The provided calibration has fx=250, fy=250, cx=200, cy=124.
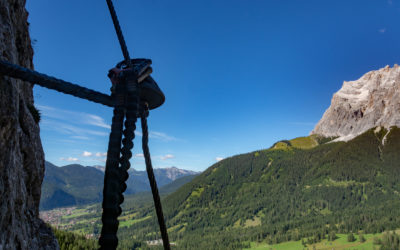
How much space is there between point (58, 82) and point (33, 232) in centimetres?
737

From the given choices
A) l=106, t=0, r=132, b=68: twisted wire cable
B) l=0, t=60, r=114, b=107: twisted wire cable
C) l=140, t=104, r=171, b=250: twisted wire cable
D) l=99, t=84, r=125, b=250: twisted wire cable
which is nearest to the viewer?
l=99, t=84, r=125, b=250: twisted wire cable

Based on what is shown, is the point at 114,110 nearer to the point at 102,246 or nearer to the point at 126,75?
the point at 126,75

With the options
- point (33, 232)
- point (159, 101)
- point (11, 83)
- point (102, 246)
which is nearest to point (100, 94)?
point (159, 101)

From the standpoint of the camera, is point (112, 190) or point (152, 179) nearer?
point (112, 190)

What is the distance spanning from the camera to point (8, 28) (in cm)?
536

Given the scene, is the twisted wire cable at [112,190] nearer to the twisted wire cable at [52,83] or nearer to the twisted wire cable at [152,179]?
the twisted wire cable at [52,83]

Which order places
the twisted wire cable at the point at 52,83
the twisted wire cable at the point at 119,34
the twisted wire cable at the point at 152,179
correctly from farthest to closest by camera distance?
the twisted wire cable at the point at 152,179 < the twisted wire cable at the point at 119,34 < the twisted wire cable at the point at 52,83

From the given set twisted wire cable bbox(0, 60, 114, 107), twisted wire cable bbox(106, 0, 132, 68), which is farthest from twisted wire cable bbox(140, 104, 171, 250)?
twisted wire cable bbox(106, 0, 132, 68)

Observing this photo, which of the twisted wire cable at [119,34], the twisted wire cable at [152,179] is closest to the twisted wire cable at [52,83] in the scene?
the twisted wire cable at [119,34]

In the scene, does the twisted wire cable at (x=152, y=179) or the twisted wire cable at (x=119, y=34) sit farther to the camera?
the twisted wire cable at (x=152, y=179)

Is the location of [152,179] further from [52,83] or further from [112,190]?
[52,83]

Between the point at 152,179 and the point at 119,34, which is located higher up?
the point at 119,34

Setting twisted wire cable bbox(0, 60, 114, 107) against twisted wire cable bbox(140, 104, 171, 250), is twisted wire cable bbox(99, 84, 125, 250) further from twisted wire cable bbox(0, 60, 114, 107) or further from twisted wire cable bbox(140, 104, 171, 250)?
twisted wire cable bbox(140, 104, 171, 250)

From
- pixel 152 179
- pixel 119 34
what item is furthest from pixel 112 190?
pixel 119 34
